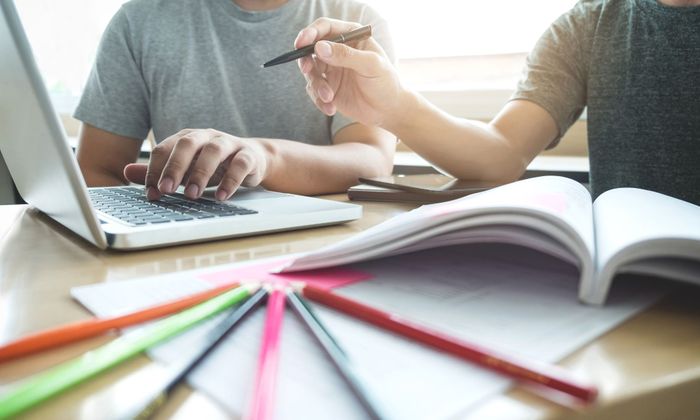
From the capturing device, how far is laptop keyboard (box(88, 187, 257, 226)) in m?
0.52

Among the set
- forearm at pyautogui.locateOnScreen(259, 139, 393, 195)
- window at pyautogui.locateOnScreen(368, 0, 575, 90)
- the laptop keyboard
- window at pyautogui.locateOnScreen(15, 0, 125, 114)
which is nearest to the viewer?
the laptop keyboard

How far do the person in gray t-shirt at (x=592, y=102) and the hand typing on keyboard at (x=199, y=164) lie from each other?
0.21m

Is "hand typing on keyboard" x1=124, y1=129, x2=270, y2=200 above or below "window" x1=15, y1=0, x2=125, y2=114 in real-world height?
below

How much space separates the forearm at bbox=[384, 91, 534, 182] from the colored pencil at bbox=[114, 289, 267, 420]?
1.96ft

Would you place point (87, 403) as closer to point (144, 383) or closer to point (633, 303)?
point (144, 383)

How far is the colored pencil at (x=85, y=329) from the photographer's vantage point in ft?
0.79

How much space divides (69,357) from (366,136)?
856mm

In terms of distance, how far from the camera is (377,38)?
1.12 metres

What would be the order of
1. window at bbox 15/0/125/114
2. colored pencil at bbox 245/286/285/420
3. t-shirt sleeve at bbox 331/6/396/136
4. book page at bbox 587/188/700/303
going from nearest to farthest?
colored pencil at bbox 245/286/285/420 → book page at bbox 587/188/700/303 → t-shirt sleeve at bbox 331/6/396/136 → window at bbox 15/0/125/114

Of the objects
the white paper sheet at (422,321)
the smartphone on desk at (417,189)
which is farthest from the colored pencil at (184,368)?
the smartphone on desk at (417,189)

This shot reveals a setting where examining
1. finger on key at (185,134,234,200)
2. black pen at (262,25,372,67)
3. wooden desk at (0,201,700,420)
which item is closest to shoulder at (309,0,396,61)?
black pen at (262,25,372,67)

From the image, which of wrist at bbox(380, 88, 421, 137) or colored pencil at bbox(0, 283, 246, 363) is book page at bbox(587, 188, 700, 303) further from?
wrist at bbox(380, 88, 421, 137)

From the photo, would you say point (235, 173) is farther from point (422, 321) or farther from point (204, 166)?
point (422, 321)

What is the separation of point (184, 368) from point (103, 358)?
1.4 inches
